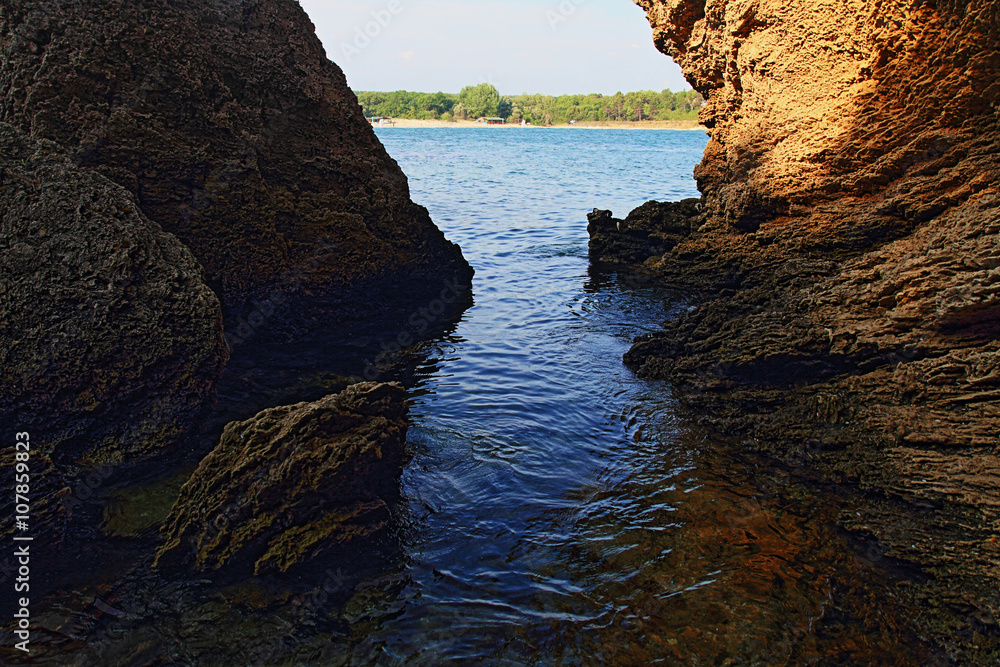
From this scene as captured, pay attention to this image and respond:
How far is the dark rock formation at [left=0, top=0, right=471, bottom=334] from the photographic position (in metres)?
6.62

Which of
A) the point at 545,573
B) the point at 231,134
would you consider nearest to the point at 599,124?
the point at 231,134

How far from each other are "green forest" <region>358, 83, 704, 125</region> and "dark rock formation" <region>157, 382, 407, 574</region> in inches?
5437

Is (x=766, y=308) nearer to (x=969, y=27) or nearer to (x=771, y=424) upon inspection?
(x=771, y=424)

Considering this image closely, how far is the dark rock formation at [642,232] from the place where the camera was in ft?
45.5

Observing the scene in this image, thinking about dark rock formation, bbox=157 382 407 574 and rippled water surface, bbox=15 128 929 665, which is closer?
rippled water surface, bbox=15 128 929 665

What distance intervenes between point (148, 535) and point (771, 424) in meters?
5.76

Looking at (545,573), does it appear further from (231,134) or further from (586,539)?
(231,134)

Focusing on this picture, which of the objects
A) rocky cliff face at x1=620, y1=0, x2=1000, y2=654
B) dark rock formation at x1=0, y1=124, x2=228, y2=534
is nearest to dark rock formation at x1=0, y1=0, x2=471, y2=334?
dark rock formation at x1=0, y1=124, x2=228, y2=534

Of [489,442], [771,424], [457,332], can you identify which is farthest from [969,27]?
[457,332]

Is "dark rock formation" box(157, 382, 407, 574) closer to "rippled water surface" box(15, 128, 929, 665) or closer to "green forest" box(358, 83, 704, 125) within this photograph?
"rippled water surface" box(15, 128, 929, 665)

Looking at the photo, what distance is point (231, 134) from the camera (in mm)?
7840

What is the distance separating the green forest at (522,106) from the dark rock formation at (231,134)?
13344cm

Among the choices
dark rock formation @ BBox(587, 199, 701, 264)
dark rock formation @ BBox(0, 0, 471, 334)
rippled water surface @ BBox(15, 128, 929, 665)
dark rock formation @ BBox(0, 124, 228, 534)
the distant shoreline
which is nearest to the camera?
rippled water surface @ BBox(15, 128, 929, 665)

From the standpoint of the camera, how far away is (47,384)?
16.4 ft
